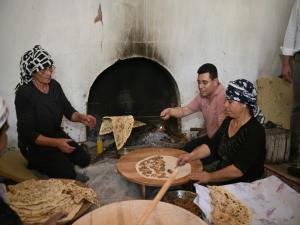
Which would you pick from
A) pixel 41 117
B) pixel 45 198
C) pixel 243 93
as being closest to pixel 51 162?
pixel 41 117

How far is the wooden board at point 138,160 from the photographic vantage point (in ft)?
9.38

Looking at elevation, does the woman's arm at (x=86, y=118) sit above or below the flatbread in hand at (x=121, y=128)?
above

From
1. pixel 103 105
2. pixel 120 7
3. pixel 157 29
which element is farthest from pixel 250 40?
pixel 103 105

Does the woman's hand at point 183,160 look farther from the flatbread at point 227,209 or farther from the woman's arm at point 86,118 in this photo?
the woman's arm at point 86,118

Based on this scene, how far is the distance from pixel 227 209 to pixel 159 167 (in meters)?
0.87

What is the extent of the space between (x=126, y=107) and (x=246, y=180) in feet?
8.44

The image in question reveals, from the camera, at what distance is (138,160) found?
10.8ft

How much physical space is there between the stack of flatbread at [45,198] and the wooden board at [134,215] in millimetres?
636

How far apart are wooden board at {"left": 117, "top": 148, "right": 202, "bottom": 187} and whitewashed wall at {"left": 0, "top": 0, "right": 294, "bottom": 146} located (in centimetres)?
154

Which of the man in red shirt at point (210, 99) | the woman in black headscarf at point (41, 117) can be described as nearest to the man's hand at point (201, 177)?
the man in red shirt at point (210, 99)

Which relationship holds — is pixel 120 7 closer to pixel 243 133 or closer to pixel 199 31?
pixel 199 31

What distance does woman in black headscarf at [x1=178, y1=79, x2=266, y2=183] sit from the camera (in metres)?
2.77

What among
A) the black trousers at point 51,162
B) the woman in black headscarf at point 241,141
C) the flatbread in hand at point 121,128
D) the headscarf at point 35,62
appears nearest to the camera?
the woman in black headscarf at point 241,141

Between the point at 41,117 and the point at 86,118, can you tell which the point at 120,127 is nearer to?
the point at 86,118
